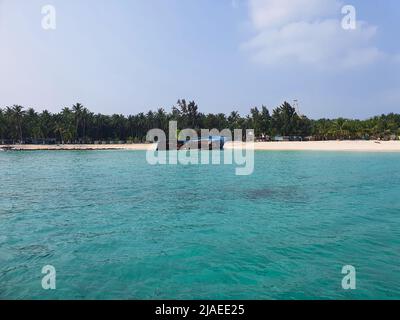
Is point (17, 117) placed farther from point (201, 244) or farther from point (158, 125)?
point (201, 244)

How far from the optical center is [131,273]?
9508 millimetres

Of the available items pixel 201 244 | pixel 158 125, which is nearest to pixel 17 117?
pixel 158 125

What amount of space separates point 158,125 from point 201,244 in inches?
4942

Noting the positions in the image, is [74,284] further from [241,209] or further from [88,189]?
[88,189]

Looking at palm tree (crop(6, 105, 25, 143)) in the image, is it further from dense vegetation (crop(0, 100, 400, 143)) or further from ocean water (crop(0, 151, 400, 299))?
ocean water (crop(0, 151, 400, 299))

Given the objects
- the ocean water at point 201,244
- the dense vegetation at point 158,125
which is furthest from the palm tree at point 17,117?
the ocean water at point 201,244

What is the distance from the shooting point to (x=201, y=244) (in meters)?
12.1

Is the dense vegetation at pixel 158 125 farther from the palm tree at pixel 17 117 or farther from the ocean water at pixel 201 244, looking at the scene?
the ocean water at pixel 201 244

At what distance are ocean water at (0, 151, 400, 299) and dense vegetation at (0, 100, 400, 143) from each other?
103 meters

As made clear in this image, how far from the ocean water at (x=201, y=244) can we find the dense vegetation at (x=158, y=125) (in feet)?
336

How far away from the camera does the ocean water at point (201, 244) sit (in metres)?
8.64

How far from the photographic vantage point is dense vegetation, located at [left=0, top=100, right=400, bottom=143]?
119062 millimetres
